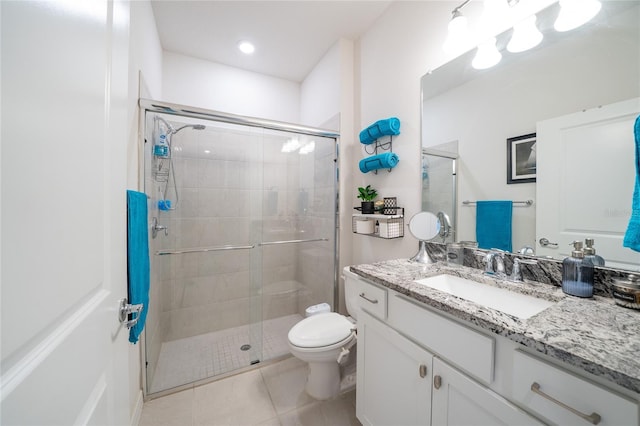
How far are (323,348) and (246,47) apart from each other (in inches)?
102

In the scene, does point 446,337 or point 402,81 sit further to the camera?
point 402,81

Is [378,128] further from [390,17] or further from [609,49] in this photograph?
[609,49]

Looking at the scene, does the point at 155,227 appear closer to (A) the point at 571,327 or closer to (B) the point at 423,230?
(B) the point at 423,230

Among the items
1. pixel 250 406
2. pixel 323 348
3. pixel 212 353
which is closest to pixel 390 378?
pixel 323 348

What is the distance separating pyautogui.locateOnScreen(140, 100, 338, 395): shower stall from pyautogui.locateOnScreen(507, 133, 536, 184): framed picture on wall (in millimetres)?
1346

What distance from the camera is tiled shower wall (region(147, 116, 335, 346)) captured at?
210 cm

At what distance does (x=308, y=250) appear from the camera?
242cm

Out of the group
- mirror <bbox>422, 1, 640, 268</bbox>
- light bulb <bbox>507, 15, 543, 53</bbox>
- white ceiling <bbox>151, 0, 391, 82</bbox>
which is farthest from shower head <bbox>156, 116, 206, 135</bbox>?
light bulb <bbox>507, 15, 543, 53</bbox>

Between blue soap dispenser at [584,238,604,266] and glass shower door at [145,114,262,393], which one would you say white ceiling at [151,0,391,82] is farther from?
blue soap dispenser at [584,238,604,266]

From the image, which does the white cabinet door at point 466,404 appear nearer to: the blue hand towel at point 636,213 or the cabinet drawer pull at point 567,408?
the cabinet drawer pull at point 567,408

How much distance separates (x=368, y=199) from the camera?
1.90 m

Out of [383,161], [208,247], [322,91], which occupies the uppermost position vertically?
[322,91]

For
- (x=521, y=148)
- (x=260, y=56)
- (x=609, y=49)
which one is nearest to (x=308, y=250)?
(x=521, y=148)

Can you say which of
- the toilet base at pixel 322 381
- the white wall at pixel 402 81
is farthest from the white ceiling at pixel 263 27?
the toilet base at pixel 322 381
